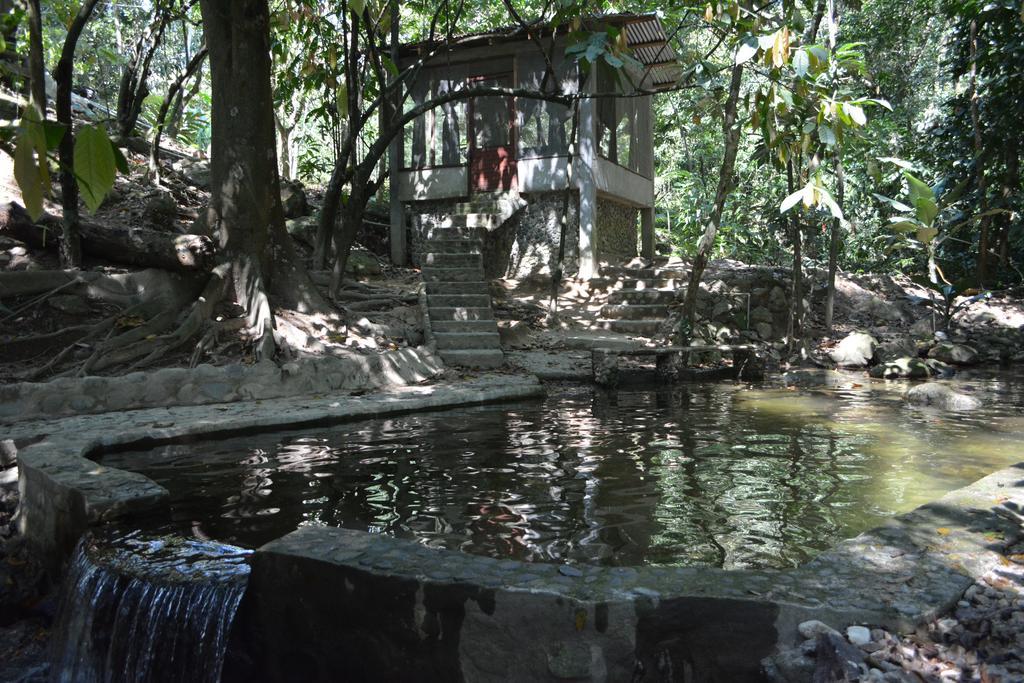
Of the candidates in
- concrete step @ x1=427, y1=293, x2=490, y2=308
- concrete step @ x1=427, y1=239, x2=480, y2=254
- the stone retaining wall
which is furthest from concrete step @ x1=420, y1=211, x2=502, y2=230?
concrete step @ x1=427, y1=293, x2=490, y2=308

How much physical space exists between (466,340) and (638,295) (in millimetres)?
5238

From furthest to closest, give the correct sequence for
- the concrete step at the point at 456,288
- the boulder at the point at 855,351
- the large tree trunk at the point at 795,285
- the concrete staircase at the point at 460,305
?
the large tree trunk at the point at 795,285, the boulder at the point at 855,351, the concrete step at the point at 456,288, the concrete staircase at the point at 460,305

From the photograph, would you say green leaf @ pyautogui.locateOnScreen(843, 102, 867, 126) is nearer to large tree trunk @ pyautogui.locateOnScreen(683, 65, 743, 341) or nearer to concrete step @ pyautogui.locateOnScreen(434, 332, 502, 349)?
large tree trunk @ pyautogui.locateOnScreen(683, 65, 743, 341)

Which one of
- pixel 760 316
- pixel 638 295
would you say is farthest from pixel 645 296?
pixel 760 316

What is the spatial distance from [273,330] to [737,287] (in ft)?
31.0

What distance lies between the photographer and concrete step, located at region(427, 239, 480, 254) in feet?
47.5

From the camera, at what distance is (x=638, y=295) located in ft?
49.8

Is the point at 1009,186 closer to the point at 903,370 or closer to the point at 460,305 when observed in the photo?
the point at 903,370

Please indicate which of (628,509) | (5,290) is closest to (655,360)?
(628,509)

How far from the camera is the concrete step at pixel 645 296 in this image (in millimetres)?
15000

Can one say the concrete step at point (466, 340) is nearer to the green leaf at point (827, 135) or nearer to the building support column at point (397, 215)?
the building support column at point (397, 215)

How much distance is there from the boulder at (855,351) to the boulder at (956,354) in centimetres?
110

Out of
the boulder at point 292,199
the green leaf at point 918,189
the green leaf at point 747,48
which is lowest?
the green leaf at point 918,189

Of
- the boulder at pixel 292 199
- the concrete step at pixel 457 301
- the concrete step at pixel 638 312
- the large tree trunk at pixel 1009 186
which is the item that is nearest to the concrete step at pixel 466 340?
the concrete step at pixel 457 301
